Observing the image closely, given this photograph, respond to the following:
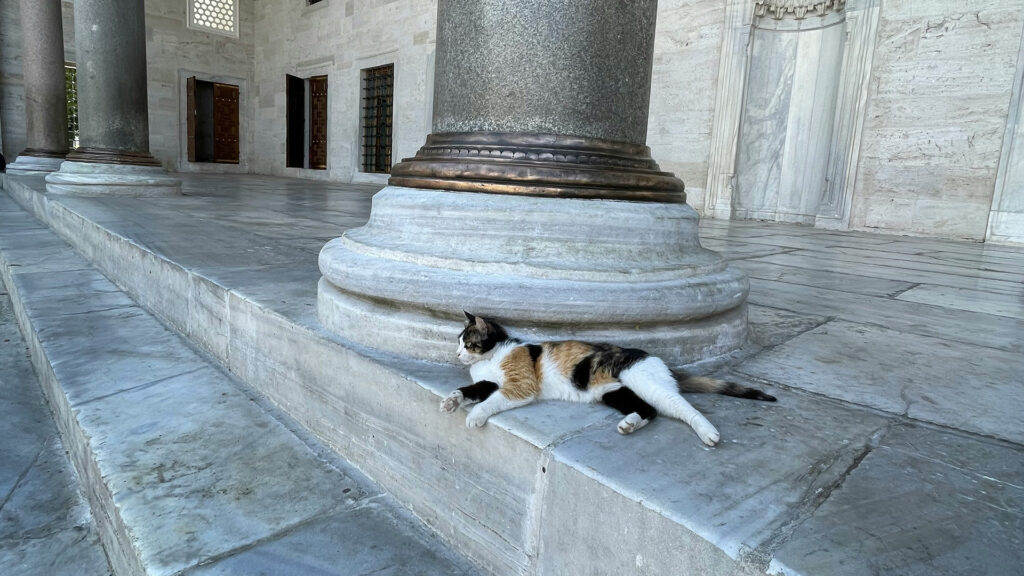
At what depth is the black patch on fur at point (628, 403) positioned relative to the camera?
→ 1192 mm

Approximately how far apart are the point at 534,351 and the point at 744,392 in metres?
0.47

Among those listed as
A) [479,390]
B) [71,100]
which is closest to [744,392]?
[479,390]

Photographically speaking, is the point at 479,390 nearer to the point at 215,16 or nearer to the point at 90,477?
the point at 90,477

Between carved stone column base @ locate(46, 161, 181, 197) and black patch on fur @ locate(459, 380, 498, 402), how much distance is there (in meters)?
6.46

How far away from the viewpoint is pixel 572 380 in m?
1.30

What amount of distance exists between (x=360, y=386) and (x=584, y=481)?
2.34ft

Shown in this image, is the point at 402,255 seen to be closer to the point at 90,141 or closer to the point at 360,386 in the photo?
the point at 360,386

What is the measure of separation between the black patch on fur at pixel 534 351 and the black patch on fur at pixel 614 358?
0.40 ft

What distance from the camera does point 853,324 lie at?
2170 mm

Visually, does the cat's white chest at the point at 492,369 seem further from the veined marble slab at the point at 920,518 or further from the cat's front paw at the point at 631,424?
the veined marble slab at the point at 920,518

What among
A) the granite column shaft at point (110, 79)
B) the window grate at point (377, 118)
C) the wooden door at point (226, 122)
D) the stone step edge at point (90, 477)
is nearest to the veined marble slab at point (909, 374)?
the stone step edge at point (90, 477)

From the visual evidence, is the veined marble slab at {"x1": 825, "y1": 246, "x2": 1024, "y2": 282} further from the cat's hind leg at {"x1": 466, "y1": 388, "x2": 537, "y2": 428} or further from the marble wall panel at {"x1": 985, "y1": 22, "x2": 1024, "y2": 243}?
the cat's hind leg at {"x1": 466, "y1": 388, "x2": 537, "y2": 428}

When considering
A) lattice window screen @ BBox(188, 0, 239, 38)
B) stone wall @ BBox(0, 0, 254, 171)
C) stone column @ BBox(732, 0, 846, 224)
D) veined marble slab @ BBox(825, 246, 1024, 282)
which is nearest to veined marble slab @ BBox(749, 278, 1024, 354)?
veined marble slab @ BBox(825, 246, 1024, 282)

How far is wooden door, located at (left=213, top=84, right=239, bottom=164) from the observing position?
17.0 m
